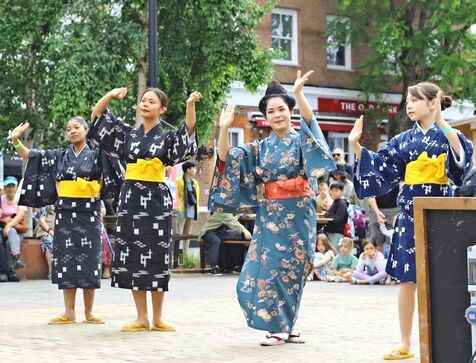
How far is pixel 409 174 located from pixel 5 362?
2.85 metres

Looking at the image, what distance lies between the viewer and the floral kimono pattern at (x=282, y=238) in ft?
26.5

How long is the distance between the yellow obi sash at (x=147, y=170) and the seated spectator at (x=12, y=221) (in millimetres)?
7960

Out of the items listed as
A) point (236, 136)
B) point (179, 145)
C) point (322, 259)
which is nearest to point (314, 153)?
point (179, 145)

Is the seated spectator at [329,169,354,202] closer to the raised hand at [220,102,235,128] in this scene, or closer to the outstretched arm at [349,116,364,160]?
the raised hand at [220,102,235,128]

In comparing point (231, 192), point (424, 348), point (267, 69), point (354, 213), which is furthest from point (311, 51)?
point (424, 348)

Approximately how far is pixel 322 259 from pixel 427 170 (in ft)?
29.6

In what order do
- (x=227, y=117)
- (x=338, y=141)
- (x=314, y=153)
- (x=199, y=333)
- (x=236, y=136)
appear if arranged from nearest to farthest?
1. (x=314, y=153)
2. (x=227, y=117)
3. (x=199, y=333)
4. (x=236, y=136)
5. (x=338, y=141)

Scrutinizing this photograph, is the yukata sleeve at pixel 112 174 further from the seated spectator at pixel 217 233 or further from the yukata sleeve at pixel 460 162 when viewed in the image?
the seated spectator at pixel 217 233

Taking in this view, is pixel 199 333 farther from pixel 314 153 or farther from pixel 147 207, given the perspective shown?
pixel 314 153

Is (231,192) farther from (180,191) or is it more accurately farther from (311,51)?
(311,51)

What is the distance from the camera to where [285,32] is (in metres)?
33.1

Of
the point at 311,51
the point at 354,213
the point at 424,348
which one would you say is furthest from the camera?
the point at 311,51

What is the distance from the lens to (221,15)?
20.2 m

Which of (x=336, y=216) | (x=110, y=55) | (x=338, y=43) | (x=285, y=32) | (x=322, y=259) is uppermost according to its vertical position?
(x=285, y=32)
